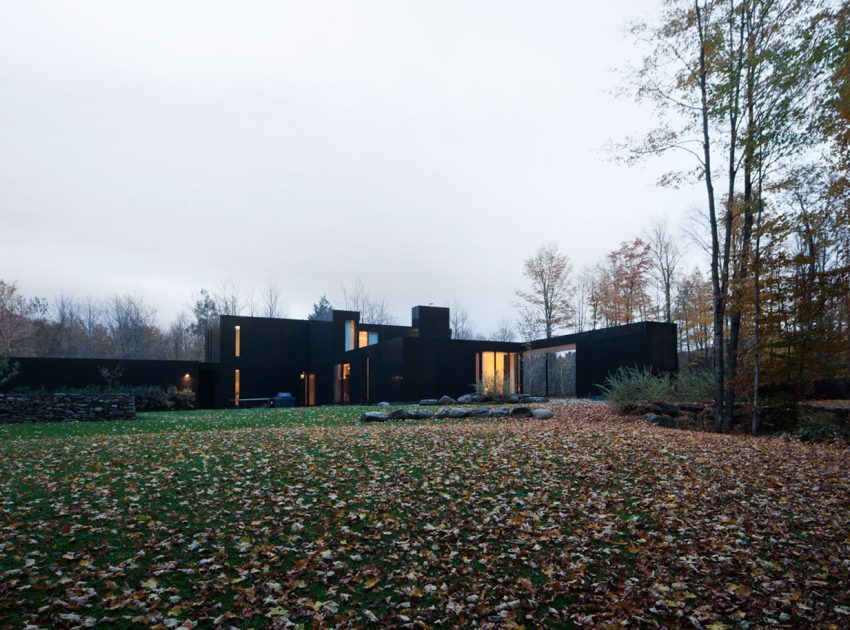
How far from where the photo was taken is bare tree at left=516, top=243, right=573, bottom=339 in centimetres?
2883

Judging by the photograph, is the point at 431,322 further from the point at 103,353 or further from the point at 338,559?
the point at 103,353

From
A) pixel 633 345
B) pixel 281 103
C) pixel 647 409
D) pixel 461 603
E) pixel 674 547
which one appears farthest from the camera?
pixel 633 345

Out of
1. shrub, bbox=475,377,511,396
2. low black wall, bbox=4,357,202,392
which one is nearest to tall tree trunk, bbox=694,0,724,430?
shrub, bbox=475,377,511,396

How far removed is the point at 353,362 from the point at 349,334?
2.75 m

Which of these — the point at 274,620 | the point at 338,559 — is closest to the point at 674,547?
the point at 338,559

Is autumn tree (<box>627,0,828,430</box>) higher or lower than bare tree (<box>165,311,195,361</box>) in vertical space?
higher

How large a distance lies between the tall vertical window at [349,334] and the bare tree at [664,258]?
1616cm

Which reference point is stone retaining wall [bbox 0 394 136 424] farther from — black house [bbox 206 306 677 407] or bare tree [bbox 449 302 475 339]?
bare tree [bbox 449 302 475 339]

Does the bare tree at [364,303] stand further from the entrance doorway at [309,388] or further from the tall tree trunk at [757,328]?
the tall tree trunk at [757,328]

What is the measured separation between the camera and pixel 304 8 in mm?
11086

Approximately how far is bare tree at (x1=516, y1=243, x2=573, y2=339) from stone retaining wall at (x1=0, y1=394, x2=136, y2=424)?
2152 centimetres

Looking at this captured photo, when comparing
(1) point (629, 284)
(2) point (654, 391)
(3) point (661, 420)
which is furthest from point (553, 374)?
(3) point (661, 420)

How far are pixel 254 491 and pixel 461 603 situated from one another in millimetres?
2608

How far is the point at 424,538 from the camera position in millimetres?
3977
